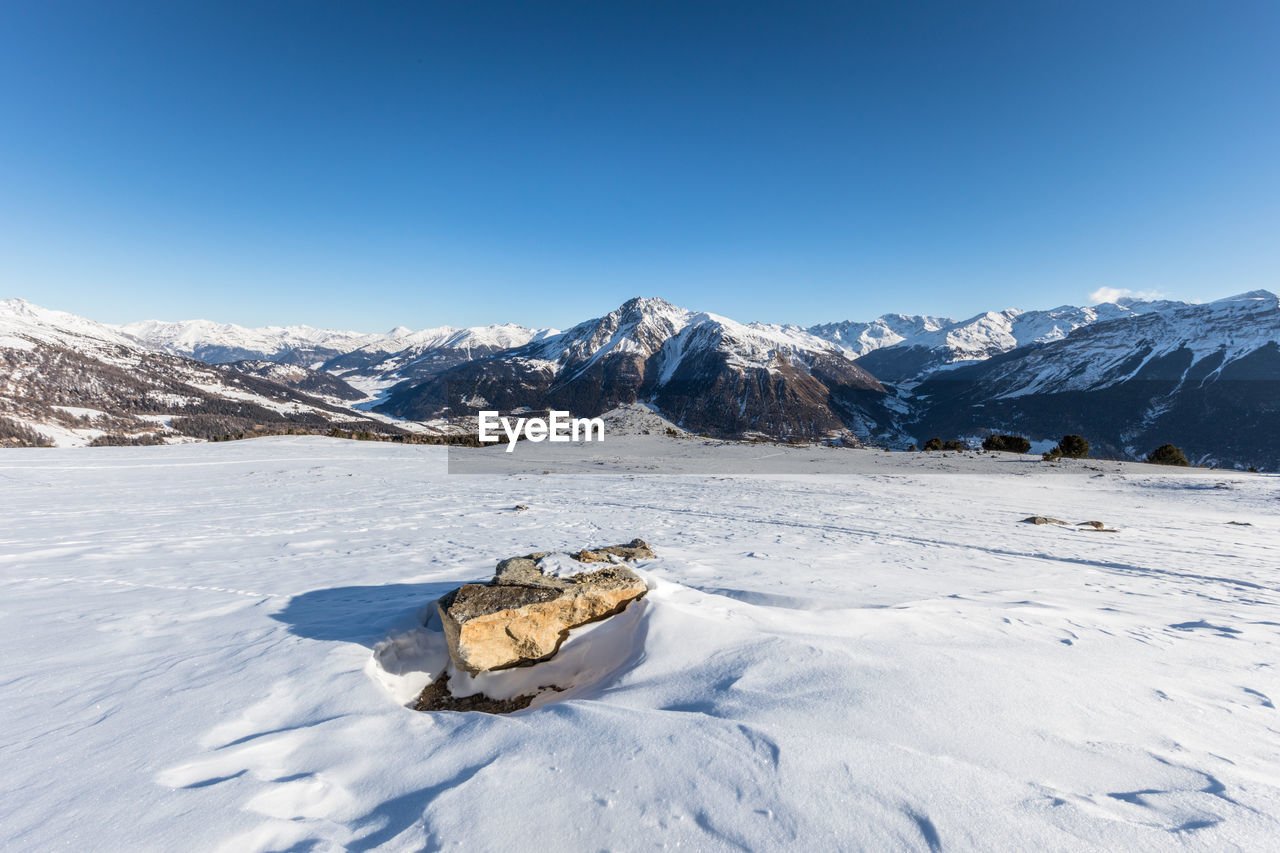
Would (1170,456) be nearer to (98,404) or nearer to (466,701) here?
(466,701)

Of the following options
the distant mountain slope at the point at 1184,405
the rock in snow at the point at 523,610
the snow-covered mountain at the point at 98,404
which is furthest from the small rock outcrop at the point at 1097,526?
the snow-covered mountain at the point at 98,404

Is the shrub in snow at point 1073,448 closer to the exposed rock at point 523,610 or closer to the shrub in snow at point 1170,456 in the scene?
the shrub in snow at point 1170,456

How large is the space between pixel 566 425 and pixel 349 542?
34889 mm

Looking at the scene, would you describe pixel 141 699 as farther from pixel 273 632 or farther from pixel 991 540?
pixel 991 540

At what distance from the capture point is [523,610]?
5168mm

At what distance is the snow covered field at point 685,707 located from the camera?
8.61 feet

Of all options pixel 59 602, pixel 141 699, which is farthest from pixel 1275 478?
pixel 59 602

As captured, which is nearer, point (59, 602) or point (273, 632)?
point (273, 632)

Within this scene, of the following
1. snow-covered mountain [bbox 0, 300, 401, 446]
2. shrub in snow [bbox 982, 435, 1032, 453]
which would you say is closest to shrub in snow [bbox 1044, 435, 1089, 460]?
shrub in snow [bbox 982, 435, 1032, 453]

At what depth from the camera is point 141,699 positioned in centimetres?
406

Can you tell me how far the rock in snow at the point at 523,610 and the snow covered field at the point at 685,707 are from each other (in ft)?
1.11

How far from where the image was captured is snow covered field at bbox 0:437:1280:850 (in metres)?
2.62

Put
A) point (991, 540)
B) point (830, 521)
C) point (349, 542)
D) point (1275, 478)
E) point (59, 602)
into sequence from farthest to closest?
point (1275, 478), point (830, 521), point (991, 540), point (349, 542), point (59, 602)

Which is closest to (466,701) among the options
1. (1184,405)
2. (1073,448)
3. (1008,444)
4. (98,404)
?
(1008,444)
